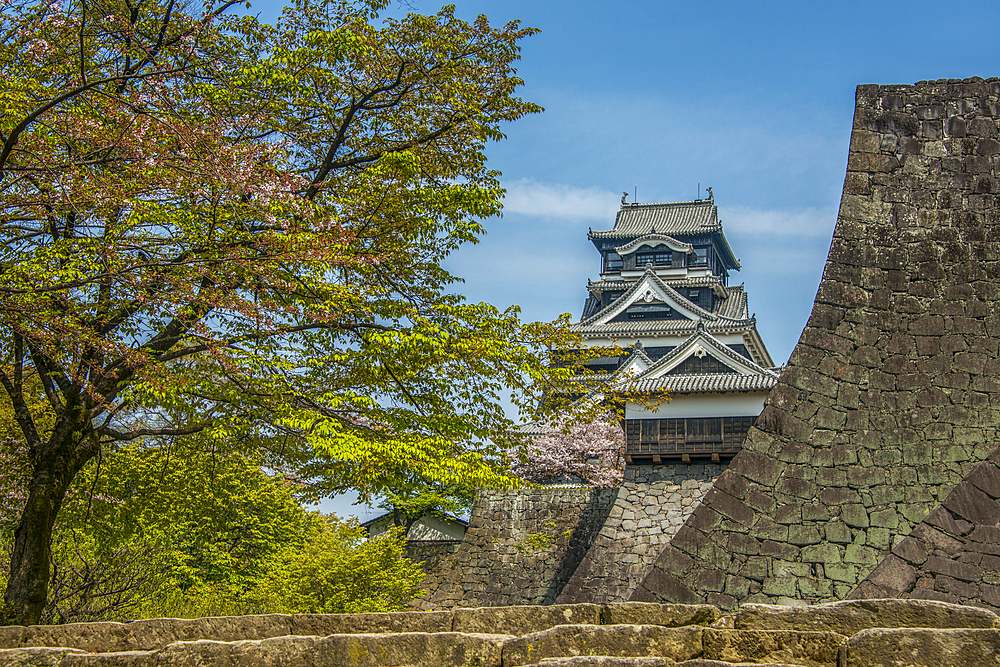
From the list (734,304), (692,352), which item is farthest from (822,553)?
(734,304)

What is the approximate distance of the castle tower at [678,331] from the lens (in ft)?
66.6

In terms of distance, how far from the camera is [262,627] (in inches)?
214

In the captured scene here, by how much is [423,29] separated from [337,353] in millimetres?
4509

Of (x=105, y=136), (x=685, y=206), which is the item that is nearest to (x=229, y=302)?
(x=105, y=136)

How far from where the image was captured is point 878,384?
9.28 meters

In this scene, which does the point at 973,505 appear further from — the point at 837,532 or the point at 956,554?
the point at 837,532

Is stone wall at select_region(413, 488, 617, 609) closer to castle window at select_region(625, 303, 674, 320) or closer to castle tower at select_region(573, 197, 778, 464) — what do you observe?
castle tower at select_region(573, 197, 778, 464)

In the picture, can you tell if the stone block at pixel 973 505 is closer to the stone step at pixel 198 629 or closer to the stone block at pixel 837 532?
the stone block at pixel 837 532

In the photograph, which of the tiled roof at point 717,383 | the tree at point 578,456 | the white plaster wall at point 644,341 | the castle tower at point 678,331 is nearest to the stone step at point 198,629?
the castle tower at point 678,331

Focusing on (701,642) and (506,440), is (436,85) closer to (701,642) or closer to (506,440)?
(506,440)

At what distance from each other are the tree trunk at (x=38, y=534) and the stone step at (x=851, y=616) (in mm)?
7996

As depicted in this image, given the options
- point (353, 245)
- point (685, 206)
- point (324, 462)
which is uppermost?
point (685, 206)

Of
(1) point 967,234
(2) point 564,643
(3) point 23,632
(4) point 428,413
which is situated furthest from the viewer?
(4) point 428,413

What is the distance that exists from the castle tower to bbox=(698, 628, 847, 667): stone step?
10.1 meters
